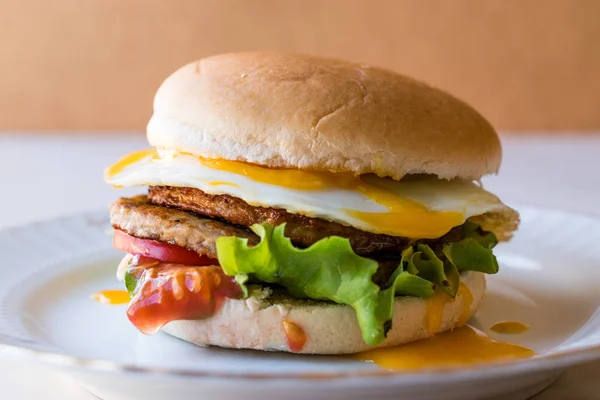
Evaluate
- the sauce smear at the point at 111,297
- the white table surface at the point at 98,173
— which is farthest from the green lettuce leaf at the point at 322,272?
the sauce smear at the point at 111,297

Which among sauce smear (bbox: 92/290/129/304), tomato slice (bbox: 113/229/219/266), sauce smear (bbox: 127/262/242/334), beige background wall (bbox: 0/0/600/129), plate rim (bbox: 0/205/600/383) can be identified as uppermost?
beige background wall (bbox: 0/0/600/129)

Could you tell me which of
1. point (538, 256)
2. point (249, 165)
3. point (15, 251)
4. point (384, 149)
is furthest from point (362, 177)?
point (15, 251)

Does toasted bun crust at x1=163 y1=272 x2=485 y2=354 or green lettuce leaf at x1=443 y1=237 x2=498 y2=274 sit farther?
green lettuce leaf at x1=443 y1=237 x2=498 y2=274

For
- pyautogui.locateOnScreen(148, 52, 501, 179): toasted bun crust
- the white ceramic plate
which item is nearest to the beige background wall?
the white ceramic plate

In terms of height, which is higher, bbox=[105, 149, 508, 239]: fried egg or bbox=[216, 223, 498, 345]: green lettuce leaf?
bbox=[105, 149, 508, 239]: fried egg

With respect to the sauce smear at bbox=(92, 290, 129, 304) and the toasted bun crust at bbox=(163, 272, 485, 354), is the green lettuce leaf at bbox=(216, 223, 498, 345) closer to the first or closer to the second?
the toasted bun crust at bbox=(163, 272, 485, 354)

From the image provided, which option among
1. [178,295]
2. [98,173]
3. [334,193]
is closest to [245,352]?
[178,295]

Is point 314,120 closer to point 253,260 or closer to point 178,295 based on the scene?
point 253,260

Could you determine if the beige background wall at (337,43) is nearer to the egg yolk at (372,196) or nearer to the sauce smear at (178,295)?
the egg yolk at (372,196)
